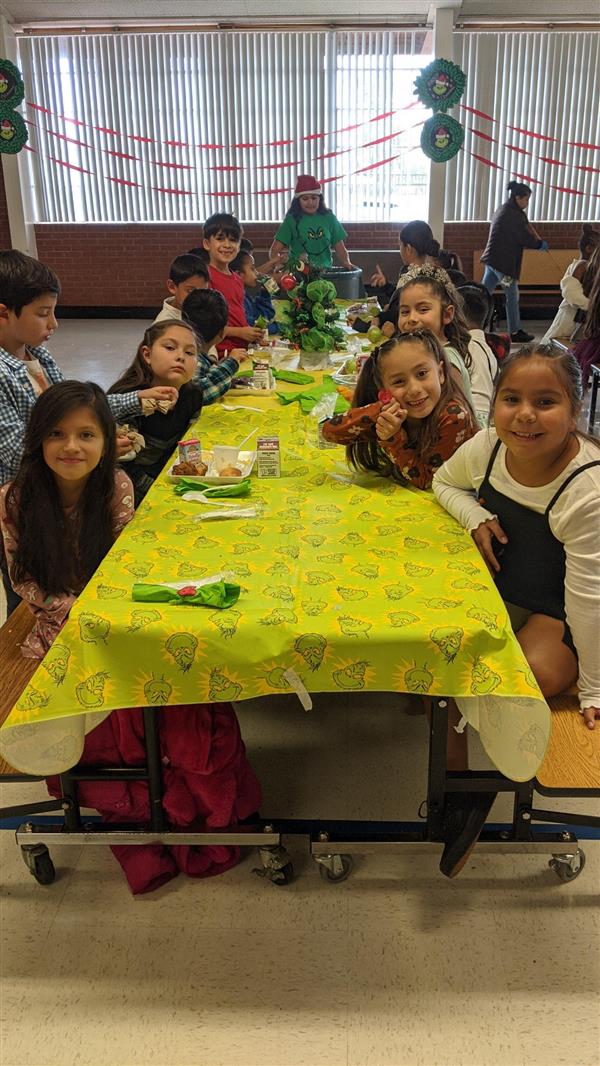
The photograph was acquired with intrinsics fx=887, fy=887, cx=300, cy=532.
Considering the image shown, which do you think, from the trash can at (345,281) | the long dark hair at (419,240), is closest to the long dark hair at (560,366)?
the long dark hair at (419,240)

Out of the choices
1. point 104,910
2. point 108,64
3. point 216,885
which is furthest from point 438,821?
point 108,64

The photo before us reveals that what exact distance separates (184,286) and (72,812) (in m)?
2.69

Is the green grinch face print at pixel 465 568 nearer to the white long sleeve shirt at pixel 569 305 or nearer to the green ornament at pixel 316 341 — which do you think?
the green ornament at pixel 316 341

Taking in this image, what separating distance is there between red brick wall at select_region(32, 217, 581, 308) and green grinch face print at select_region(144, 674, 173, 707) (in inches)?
359

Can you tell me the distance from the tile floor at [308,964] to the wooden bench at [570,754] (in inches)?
16.3

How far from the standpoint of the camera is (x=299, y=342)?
4.02 metres

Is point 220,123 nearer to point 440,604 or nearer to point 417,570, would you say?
point 417,570

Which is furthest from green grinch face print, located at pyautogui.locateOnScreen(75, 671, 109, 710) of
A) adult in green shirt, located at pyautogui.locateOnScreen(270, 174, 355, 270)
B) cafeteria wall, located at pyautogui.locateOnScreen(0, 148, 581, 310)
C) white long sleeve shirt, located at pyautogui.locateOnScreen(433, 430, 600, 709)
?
cafeteria wall, located at pyautogui.locateOnScreen(0, 148, 581, 310)

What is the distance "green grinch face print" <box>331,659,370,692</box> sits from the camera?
61.6 inches

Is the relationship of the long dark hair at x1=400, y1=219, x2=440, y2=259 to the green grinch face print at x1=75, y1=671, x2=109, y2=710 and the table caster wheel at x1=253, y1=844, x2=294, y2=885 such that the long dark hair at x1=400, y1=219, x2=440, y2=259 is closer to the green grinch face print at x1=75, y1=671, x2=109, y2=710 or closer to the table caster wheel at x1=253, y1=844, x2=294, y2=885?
the table caster wheel at x1=253, y1=844, x2=294, y2=885

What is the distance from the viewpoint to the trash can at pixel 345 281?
6256 millimetres

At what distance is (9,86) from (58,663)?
8.34m

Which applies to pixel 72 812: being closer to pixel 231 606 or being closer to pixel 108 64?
pixel 231 606

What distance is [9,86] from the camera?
8297 mm
